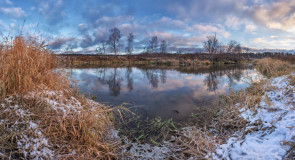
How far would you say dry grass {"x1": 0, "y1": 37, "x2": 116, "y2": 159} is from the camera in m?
1.82

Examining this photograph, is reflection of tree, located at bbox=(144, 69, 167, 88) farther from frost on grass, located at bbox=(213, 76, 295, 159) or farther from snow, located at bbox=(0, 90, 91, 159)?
snow, located at bbox=(0, 90, 91, 159)

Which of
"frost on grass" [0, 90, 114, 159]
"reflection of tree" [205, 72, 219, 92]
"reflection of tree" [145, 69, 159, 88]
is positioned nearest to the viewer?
"frost on grass" [0, 90, 114, 159]

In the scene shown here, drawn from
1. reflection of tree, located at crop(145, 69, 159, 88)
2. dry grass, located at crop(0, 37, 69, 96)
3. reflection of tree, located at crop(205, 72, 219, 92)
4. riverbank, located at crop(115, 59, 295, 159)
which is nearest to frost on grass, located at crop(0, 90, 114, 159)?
dry grass, located at crop(0, 37, 69, 96)

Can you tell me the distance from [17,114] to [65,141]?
0.76m

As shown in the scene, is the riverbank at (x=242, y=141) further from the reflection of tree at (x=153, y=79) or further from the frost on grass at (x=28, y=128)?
the reflection of tree at (x=153, y=79)

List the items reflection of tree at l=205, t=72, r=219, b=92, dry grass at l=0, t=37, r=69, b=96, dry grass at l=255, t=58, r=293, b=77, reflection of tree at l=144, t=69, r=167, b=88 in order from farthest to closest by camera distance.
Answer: reflection of tree at l=144, t=69, r=167, b=88 → dry grass at l=255, t=58, r=293, b=77 → reflection of tree at l=205, t=72, r=219, b=92 → dry grass at l=0, t=37, r=69, b=96

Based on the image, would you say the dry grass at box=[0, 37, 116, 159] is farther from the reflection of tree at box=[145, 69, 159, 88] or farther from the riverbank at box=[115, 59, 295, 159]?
the reflection of tree at box=[145, 69, 159, 88]

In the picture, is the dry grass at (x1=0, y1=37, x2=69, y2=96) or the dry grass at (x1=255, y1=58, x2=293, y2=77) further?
the dry grass at (x1=255, y1=58, x2=293, y2=77)

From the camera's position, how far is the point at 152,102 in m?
4.89

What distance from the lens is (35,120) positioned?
212 centimetres

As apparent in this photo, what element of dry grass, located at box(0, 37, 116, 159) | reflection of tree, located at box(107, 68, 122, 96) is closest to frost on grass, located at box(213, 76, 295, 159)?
dry grass, located at box(0, 37, 116, 159)

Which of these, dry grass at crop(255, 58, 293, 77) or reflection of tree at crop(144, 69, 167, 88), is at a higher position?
dry grass at crop(255, 58, 293, 77)

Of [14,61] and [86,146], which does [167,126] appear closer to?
[86,146]

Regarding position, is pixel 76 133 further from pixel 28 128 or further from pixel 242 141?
pixel 242 141
